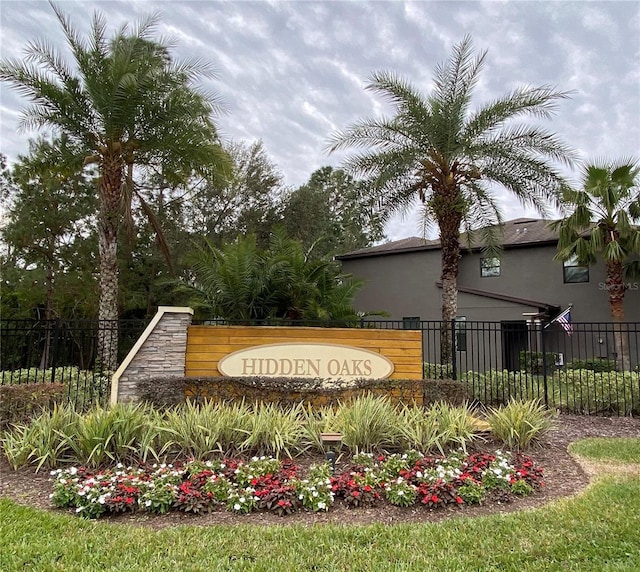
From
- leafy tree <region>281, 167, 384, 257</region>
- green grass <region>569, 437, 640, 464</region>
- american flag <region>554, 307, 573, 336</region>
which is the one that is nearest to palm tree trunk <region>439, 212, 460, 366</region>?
leafy tree <region>281, 167, 384, 257</region>

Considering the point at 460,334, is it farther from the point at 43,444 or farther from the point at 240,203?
the point at 240,203

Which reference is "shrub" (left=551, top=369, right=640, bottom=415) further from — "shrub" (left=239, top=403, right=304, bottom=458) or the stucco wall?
the stucco wall

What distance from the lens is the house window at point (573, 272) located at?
58.3ft

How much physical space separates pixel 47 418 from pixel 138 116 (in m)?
8.66

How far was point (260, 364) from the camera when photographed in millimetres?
7664

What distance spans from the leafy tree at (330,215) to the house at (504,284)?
89.7 inches

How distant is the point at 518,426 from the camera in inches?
229

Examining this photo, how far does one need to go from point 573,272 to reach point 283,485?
1755cm

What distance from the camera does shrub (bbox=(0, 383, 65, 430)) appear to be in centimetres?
585

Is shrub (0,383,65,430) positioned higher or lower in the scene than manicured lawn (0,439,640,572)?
higher

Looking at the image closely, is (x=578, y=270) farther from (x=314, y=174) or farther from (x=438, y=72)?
(x=314, y=174)

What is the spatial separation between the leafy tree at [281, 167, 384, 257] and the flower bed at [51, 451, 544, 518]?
927 cm

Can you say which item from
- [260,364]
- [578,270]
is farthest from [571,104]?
[260,364]

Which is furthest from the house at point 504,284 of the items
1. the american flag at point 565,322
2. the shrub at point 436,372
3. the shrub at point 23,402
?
the shrub at point 23,402
